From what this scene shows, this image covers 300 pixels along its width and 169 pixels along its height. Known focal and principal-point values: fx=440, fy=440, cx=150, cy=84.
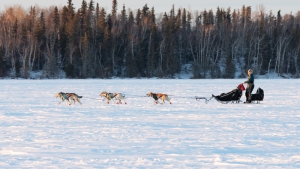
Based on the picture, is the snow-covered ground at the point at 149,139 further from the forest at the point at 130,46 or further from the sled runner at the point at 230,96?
the forest at the point at 130,46

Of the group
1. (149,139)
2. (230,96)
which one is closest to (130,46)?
(230,96)

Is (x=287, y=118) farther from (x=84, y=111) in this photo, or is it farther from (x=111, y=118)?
(x=84, y=111)

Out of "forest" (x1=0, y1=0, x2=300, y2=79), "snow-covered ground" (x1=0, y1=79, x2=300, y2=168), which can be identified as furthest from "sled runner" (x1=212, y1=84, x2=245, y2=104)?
"forest" (x1=0, y1=0, x2=300, y2=79)

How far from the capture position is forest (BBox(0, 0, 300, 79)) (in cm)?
5394

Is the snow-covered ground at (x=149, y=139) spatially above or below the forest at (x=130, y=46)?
below

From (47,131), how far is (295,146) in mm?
4627

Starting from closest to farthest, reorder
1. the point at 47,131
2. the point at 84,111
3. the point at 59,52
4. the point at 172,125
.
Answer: the point at 47,131 < the point at 172,125 < the point at 84,111 < the point at 59,52

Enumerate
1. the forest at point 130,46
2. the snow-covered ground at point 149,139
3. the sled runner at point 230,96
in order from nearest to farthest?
the snow-covered ground at point 149,139 < the sled runner at point 230,96 < the forest at point 130,46

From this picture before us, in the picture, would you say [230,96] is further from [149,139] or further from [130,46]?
[130,46]

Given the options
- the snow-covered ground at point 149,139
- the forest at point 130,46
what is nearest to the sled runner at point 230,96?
the snow-covered ground at point 149,139

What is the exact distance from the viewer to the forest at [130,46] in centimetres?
5394

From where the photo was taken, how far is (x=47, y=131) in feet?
28.4

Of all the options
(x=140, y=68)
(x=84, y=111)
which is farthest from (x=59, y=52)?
(x=84, y=111)

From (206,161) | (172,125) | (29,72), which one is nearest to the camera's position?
(206,161)
